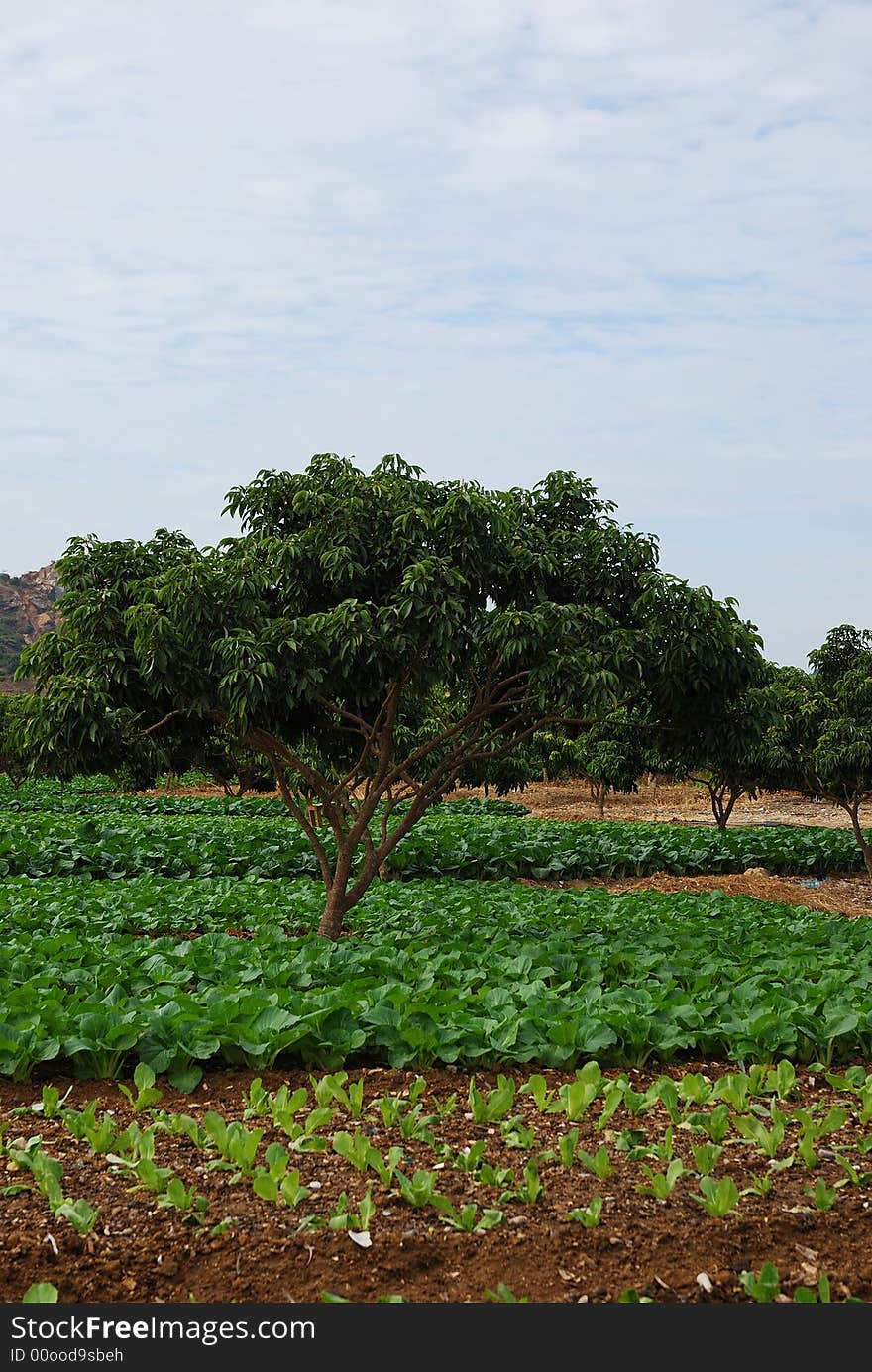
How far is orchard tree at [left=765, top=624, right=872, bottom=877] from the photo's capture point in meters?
17.5

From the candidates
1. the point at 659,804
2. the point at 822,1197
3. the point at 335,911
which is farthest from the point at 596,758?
the point at 822,1197

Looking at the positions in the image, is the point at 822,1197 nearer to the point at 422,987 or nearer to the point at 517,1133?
the point at 517,1133

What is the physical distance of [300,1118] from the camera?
16.4 feet

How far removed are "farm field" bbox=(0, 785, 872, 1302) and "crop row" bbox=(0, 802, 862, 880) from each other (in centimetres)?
623

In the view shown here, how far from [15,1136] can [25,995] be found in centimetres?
175

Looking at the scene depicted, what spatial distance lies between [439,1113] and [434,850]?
13411 mm

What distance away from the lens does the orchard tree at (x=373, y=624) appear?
8000 millimetres

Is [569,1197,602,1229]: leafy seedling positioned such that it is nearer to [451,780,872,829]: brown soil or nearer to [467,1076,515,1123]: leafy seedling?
[467,1076,515,1123]: leafy seedling

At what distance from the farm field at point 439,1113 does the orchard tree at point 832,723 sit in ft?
25.4

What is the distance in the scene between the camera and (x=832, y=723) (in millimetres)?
17672

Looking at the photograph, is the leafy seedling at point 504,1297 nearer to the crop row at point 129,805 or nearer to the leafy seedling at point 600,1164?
the leafy seedling at point 600,1164

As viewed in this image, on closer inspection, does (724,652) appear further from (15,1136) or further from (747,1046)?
(15,1136)

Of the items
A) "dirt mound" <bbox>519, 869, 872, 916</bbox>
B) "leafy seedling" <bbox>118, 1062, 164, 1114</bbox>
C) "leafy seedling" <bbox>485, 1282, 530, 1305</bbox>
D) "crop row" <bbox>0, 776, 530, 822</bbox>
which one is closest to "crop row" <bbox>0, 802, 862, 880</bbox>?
"dirt mound" <bbox>519, 869, 872, 916</bbox>

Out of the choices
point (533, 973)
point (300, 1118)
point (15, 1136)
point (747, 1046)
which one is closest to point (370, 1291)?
point (300, 1118)
